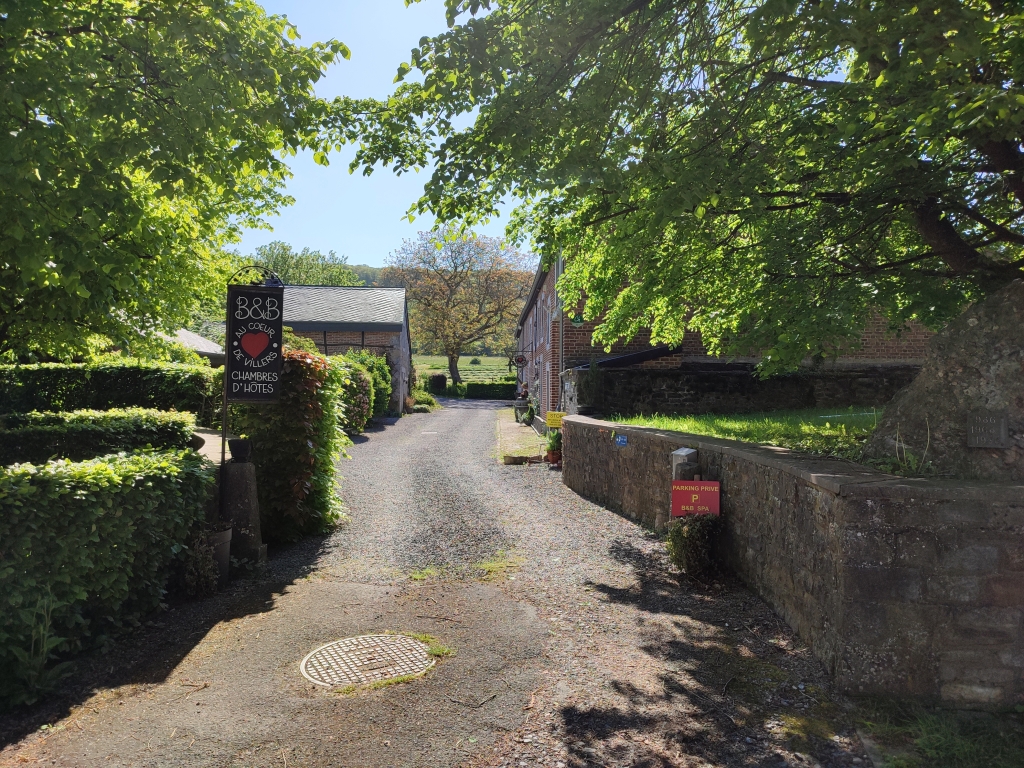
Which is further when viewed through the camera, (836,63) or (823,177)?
(836,63)

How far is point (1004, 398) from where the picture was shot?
4.60 meters

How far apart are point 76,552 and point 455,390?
4631 cm

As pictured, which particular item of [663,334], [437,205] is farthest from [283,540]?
[663,334]

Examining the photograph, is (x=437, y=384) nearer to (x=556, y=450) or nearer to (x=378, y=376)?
(x=378, y=376)

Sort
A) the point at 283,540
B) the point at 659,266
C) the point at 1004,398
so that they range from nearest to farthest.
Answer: the point at 1004,398 < the point at 283,540 < the point at 659,266

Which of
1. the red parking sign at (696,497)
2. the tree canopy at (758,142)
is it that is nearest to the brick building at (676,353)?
the tree canopy at (758,142)

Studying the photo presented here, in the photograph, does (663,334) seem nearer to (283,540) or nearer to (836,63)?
(836,63)

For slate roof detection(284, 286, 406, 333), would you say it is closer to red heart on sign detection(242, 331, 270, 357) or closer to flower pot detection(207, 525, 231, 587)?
red heart on sign detection(242, 331, 270, 357)

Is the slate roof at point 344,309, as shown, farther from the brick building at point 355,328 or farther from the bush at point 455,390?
the bush at point 455,390

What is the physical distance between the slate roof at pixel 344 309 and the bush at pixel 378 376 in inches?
89.3

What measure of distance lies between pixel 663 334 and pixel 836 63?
441cm

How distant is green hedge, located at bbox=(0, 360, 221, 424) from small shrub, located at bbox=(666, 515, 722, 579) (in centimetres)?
1365

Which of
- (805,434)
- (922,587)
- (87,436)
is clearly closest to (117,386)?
(87,436)

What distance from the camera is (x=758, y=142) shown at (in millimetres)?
6512
